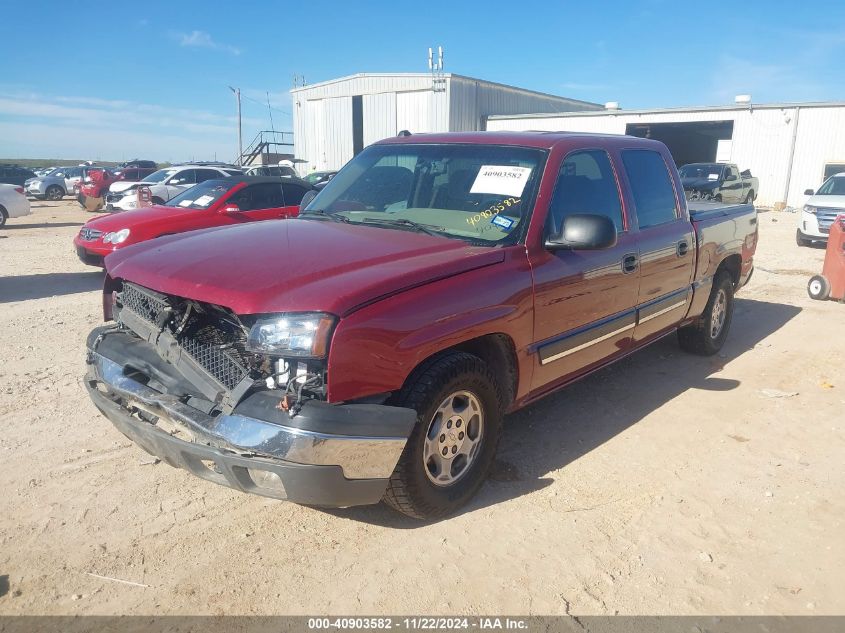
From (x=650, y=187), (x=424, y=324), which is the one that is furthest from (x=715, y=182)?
(x=424, y=324)

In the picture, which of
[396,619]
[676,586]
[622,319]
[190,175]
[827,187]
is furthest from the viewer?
[190,175]

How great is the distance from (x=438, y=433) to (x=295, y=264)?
1.08 metres

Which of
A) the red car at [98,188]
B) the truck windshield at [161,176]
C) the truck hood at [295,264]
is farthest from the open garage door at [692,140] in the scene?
the truck hood at [295,264]

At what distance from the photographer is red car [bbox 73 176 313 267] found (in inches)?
350

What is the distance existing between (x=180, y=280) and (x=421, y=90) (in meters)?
28.5

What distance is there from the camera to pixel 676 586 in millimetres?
2969

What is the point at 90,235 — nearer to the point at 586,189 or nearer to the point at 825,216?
the point at 586,189

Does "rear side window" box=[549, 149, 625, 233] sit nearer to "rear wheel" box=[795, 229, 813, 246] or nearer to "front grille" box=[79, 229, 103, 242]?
"front grille" box=[79, 229, 103, 242]

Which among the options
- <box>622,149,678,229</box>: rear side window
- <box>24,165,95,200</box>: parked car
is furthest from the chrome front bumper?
<box>24,165,95,200</box>: parked car

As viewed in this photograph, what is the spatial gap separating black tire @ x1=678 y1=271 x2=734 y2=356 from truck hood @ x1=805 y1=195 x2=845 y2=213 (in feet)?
31.9

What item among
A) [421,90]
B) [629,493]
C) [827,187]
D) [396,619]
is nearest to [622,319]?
[629,493]

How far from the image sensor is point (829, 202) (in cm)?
1437

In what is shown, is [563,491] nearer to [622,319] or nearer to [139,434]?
[622,319]

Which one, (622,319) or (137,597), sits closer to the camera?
(137,597)
